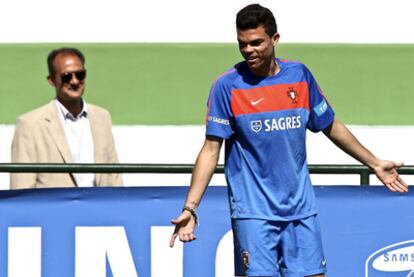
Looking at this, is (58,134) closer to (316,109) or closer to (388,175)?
(316,109)

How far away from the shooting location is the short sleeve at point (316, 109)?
661cm

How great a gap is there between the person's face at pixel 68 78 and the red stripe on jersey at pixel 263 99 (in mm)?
2050

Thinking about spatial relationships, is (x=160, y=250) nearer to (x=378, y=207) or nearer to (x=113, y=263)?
(x=113, y=263)

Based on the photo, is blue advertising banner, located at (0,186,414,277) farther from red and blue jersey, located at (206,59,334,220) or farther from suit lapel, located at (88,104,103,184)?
red and blue jersey, located at (206,59,334,220)

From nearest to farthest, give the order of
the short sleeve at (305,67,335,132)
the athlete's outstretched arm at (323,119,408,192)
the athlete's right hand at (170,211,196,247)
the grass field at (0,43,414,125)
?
the athlete's right hand at (170,211,196,247)
the short sleeve at (305,67,335,132)
the athlete's outstretched arm at (323,119,408,192)
the grass field at (0,43,414,125)

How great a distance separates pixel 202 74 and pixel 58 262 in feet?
14.9

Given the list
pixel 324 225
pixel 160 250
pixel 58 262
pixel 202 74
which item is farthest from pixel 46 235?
pixel 202 74

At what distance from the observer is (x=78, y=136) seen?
823 centimetres

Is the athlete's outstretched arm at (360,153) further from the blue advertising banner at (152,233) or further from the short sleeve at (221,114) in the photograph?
the blue advertising banner at (152,233)

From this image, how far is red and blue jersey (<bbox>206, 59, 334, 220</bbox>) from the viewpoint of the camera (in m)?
6.45

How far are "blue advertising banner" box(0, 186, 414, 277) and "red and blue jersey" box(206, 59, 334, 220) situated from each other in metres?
1.28

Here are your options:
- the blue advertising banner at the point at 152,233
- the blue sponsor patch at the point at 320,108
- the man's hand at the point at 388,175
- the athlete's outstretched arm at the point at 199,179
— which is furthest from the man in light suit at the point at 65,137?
the man's hand at the point at 388,175
